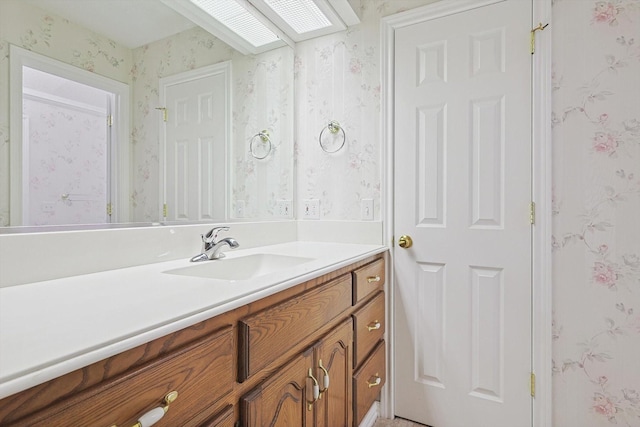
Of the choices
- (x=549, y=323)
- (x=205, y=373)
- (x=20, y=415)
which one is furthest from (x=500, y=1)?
(x=20, y=415)

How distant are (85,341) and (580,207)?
169cm

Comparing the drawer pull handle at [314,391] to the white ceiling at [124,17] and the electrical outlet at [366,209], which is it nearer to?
the electrical outlet at [366,209]

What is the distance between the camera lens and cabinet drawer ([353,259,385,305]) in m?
1.34

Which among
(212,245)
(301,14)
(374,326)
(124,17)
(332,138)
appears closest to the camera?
(124,17)

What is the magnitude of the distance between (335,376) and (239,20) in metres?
1.63

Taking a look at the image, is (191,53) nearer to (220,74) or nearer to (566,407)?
(220,74)

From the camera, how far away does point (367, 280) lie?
1.47 meters

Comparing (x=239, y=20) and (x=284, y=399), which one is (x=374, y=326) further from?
(x=239, y=20)

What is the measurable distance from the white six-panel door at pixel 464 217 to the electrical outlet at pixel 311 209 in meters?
0.45

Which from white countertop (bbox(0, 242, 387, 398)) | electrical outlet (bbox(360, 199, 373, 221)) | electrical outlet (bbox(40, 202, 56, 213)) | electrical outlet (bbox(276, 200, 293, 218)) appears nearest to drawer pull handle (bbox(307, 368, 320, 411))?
white countertop (bbox(0, 242, 387, 398))

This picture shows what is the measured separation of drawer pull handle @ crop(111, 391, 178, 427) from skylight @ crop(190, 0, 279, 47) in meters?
1.47

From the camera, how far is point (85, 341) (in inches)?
18.7

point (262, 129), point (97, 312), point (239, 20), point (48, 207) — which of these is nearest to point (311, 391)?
point (97, 312)

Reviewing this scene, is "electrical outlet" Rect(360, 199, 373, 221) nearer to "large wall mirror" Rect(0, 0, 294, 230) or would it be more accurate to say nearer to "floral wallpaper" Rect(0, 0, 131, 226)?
"large wall mirror" Rect(0, 0, 294, 230)
